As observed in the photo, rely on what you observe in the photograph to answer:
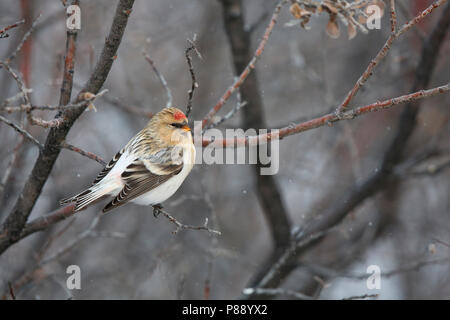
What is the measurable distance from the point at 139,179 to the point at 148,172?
12 cm

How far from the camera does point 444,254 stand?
754 centimetres

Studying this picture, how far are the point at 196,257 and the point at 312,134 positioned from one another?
2.82m

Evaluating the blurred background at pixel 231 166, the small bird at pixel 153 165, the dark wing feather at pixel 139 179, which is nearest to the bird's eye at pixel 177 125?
the small bird at pixel 153 165

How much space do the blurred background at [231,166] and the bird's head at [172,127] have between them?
5.99 ft

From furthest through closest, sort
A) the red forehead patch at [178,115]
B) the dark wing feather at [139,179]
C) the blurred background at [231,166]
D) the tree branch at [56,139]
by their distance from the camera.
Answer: the blurred background at [231,166]
the red forehead patch at [178,115]
the dark wing feather at [139,179]
the tree branch at [56,139]

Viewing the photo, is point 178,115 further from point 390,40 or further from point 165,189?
point 390,40

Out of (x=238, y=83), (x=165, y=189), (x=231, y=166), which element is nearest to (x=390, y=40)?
(x=238, y=83)

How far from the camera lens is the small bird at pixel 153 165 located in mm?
4148

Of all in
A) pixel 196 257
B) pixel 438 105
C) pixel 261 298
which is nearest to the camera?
pixel 261 298

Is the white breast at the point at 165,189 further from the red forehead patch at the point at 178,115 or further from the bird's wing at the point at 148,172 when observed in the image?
the red forehead patch at the point at 178,115

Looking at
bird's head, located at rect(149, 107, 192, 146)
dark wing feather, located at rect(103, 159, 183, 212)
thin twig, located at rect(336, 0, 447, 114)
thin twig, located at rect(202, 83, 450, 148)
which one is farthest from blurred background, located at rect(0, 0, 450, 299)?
thin twig, located at rect(336, 0, 447, 114)

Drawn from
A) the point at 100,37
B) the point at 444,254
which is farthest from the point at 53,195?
the point at 444,254
